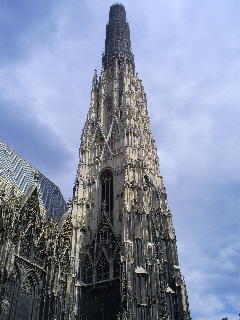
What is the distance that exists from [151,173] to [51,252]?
13.6 metres

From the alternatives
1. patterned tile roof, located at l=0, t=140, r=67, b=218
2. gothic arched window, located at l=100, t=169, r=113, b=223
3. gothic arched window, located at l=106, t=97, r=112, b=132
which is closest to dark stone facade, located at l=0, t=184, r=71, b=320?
patterned tile roof, located at l=0, t=140, r=67, b=218

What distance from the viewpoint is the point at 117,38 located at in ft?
157

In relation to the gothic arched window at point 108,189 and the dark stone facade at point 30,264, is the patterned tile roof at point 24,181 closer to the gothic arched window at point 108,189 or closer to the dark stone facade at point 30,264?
the dark stone facade at point 30,264

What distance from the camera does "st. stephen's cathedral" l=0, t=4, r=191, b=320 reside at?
22297 millimetres

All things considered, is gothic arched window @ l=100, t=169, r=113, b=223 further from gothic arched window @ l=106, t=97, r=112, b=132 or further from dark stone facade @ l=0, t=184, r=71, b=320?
gothic arched window @ l=106, t=97, r=112, b=132

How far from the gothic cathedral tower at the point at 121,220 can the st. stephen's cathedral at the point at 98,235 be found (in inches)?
3.0

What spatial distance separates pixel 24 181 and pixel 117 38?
26290 millimetres

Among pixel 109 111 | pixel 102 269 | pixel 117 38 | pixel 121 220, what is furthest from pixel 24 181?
pixel 117 38

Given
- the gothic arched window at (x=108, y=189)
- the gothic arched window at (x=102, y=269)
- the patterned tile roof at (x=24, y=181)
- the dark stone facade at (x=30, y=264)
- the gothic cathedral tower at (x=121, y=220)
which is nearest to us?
the dark stone facade at (x=30, y=264)

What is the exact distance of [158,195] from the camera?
1321 inches

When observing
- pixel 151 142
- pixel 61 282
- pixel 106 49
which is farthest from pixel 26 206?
pixel 106 49

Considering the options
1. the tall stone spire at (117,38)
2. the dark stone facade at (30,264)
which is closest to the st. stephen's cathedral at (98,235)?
the dark stone facade at (30,264)

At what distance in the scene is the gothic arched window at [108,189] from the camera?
29719mm

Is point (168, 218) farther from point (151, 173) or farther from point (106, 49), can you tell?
point (106, 49)
